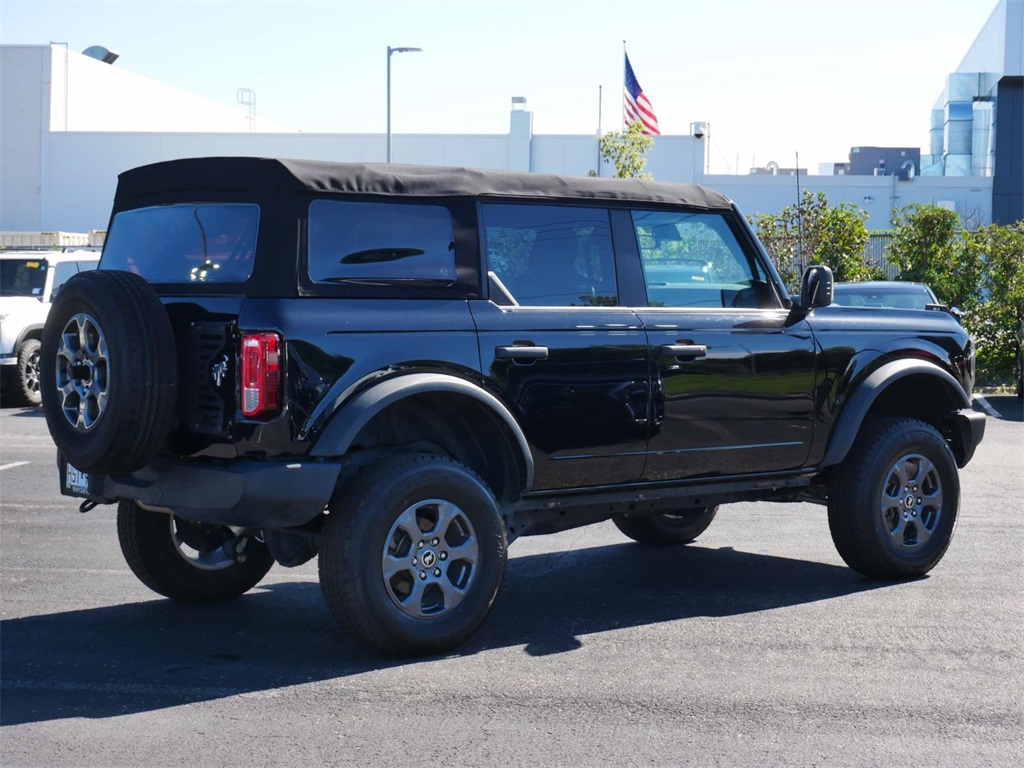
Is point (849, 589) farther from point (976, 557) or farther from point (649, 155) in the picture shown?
point (649, 155)

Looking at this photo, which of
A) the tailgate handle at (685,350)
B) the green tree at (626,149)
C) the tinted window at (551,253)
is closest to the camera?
the tinted window at (551,253)

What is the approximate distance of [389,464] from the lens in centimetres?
554

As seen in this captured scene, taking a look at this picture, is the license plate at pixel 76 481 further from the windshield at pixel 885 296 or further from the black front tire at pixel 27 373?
the windshield at pixel 885 296

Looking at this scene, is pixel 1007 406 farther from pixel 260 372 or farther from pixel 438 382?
pixel 260 372

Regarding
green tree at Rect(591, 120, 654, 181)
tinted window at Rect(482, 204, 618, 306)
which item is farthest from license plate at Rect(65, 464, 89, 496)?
green tree at Rect(591, 120, 654, 181)

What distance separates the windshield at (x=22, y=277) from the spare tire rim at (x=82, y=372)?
13.1 m

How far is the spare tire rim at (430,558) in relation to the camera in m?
5.51

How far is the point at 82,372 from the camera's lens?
18.0ft

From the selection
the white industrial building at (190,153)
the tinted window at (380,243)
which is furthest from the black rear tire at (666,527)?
the white industrial building at (190,153)

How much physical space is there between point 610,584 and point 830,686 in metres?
2.12

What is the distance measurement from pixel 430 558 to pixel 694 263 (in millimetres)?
2191

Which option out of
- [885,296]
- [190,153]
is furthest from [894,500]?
[190,153]

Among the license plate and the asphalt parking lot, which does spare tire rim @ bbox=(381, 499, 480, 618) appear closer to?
the asphalt parking lot

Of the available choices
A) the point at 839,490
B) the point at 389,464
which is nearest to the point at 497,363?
the point at 389,464
